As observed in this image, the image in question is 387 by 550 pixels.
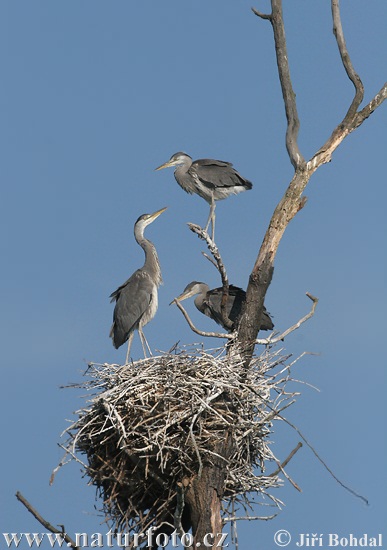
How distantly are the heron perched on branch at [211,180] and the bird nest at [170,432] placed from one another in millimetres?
5381

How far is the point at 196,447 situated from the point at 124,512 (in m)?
1.02

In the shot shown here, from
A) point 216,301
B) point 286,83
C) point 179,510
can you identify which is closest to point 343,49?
point 286,83

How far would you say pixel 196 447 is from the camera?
9.28 metres

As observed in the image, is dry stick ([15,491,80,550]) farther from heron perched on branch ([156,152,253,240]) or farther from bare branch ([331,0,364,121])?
heron perched on branch ([156,152,253,240])

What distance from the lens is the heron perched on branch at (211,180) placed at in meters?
15.2

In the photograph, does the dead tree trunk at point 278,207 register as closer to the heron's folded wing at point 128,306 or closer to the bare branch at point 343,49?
the bare branch at point 343,49

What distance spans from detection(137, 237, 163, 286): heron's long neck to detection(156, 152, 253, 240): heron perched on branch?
5.21ft

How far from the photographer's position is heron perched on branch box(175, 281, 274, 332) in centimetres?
1205

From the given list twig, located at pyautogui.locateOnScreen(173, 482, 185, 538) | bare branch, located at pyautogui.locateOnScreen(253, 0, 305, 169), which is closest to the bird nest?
twig, located at pyautogui.locateOnScreen(173, 482, 185, 538)

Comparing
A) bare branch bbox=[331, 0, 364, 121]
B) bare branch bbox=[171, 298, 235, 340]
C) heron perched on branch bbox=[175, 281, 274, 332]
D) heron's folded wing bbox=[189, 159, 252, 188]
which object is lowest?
bare branch bbox=[171, 298, 235, 340]

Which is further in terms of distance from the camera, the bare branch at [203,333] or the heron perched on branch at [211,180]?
the heron perched on branch at [211,180]

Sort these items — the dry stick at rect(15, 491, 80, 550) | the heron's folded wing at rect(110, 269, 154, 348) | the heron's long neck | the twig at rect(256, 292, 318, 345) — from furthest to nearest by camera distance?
the heron's long neck → the heron's folded wing at rect(110, 269, 154, 348) → the twig at rect(256, 292, 318, 345) → the dry stick at rect(15, 491, 80, 550)

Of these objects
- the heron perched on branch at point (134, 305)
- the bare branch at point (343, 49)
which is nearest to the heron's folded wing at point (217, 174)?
the heron perched on branch at point (134, 305)

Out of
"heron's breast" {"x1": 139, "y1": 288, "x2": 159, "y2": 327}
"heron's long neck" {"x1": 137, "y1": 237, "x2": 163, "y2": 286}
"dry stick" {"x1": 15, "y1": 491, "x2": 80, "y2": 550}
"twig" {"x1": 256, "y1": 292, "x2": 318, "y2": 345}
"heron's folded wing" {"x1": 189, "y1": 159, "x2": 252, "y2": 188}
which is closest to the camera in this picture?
"dry stick" {"x1": 15, "y1": 491, "x2": 80, "y2": 550}
